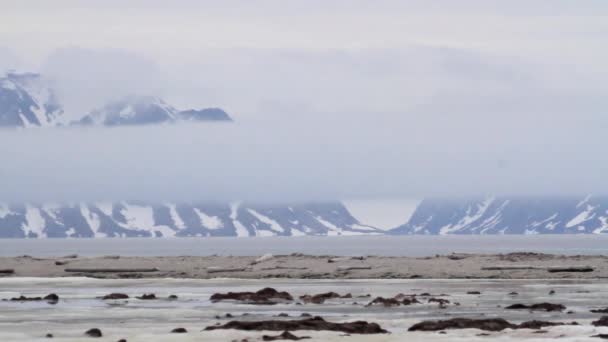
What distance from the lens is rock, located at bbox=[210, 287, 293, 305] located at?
59156mm

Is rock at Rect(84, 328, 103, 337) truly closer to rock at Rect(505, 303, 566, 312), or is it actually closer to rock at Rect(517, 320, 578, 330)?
rock at Rect(517, 320, 578, 330)

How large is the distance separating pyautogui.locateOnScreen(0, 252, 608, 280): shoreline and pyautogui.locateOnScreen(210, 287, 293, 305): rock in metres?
18.8

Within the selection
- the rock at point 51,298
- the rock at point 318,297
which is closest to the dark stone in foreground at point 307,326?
the rock at point 318,297

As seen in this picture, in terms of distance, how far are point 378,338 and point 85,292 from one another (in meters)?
28.0

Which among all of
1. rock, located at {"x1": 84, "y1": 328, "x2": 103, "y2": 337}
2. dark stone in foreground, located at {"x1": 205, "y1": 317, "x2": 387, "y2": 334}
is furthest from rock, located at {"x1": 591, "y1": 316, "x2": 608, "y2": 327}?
rock, located at {"x1": 84, "y1": 328, "x2": 103, "y2": 337}

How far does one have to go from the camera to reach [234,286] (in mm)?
71375

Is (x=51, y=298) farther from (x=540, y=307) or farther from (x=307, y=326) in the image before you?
(x=540, y=307)

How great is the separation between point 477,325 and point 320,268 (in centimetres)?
4231

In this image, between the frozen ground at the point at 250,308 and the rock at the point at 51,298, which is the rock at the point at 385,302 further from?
the rock at the point at 51,298

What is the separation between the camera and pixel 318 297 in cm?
6016

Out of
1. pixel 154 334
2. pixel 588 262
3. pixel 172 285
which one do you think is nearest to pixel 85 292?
pixel 172 285

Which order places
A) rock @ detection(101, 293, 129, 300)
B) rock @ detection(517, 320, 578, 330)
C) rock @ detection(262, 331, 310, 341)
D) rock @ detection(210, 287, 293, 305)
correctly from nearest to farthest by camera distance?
rock @ detection(262, 331, 310, 341) < rock @ detection(517, 320, 578, 330) < rock @ detection(210, 287, 293, 305) < rock @ detection(101, 293, 129, 300)

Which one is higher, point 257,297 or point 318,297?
point 257,297

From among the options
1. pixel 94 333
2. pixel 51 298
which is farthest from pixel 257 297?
pixel 94 333
